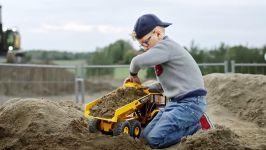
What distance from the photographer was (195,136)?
4047 mm

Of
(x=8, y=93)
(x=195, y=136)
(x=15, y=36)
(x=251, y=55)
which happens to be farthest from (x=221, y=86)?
(x=15, y=36)

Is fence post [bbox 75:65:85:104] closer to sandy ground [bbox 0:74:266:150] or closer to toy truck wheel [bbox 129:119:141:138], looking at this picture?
sandy ground [bbox 0:74:266:150]

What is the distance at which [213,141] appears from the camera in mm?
3959

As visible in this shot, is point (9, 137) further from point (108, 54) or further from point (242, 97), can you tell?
point (108, 54)

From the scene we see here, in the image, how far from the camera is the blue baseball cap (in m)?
4.59

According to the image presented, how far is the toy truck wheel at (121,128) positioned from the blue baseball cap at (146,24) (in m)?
0.73

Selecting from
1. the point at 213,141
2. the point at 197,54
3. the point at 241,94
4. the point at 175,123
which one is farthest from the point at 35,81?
the point at 213,141

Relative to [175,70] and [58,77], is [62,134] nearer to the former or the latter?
[175,70]

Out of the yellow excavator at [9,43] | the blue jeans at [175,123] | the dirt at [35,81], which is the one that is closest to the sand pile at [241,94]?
the blue jeans at [175,123]

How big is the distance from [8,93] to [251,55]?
6.32 m

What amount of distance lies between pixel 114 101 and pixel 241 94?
3.31 meters

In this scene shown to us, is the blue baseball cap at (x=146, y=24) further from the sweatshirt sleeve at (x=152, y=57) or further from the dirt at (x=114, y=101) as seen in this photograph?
the dirt at (x=114, y=101)

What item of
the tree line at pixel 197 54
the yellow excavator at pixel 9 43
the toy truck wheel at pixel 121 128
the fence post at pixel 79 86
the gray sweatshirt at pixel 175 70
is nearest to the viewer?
the toy truck wheel at pixel 121 128

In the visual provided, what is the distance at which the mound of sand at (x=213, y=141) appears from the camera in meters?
3.94
